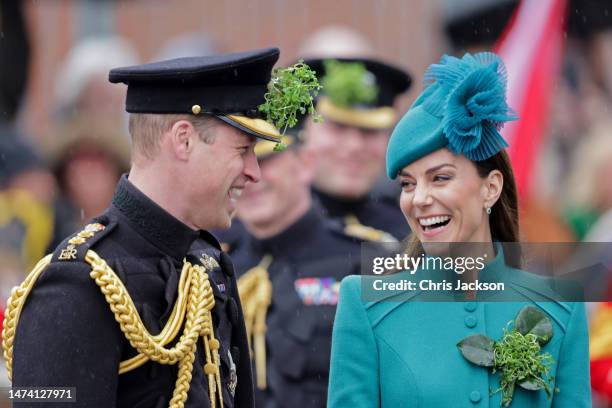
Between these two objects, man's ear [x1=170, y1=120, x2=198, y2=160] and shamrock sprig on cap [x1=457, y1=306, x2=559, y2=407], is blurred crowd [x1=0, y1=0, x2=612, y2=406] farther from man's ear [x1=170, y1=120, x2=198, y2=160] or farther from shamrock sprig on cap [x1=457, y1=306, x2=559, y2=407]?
man's ear [x1=170, y1=120, x2=198, y2=160]

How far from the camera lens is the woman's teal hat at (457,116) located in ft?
16.8

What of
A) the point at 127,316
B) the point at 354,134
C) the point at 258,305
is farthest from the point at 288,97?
A: the point at 354,134

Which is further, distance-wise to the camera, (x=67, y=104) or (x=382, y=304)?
Result: (x=67, y=104)

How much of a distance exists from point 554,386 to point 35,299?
1.71 metres

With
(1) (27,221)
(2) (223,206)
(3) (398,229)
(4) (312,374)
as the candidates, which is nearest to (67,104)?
(1) (27,221)

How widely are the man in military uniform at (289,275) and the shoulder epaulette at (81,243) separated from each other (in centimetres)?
283

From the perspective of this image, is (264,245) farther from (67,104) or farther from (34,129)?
(34,129)

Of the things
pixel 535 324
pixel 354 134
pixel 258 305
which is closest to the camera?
pixel 535 324

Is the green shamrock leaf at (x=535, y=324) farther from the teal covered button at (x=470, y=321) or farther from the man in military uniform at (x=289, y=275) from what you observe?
the man in military uniform at (x=289, y=275)

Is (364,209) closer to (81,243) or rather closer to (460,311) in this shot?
(460,311)

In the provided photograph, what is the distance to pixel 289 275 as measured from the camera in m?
8.19

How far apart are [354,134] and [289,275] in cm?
171

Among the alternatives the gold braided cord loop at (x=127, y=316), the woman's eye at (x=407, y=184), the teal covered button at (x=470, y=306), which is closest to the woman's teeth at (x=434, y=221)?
the woman's eye at (x=407, y=184)

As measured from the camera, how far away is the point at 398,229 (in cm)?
905
